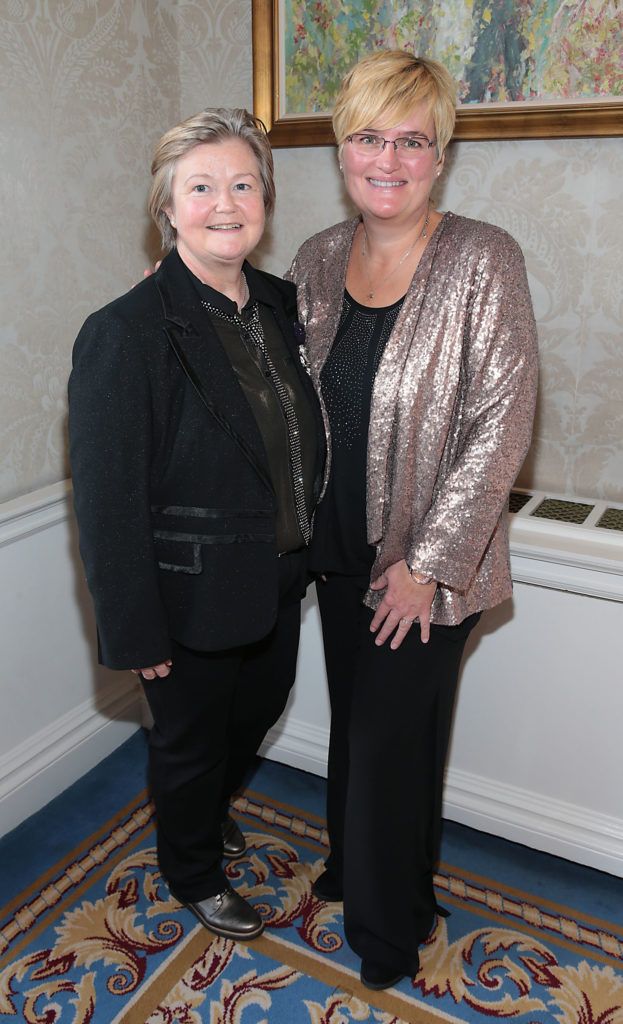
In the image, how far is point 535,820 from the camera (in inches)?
84.8

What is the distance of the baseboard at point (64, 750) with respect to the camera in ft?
7.27

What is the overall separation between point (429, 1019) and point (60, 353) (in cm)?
170

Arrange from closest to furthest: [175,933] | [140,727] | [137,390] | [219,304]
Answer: [137,390]
[219,304]
[175,933]
[140,727]

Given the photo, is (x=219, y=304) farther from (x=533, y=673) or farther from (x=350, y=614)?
(x=533, y=673)

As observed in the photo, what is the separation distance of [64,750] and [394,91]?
5.89 feet

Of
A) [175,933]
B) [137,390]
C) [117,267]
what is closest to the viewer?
[137,390]

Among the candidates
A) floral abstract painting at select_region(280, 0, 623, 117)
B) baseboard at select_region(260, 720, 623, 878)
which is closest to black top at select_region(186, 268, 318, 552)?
floral abstract painting at select_region(280, 0, 623, 117)

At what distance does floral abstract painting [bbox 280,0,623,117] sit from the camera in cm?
186

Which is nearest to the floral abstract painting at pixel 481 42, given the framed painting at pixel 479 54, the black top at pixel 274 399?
the framed painting at pixel 479 54

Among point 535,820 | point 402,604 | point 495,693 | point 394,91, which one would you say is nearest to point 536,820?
point 535,820

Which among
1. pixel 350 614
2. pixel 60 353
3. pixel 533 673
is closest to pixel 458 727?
pixel 533 673

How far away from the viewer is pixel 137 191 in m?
2.36

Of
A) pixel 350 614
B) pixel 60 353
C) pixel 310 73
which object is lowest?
pixel 350 614

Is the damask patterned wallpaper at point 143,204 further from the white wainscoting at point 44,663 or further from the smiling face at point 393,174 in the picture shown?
the smiling face at point 393,174
